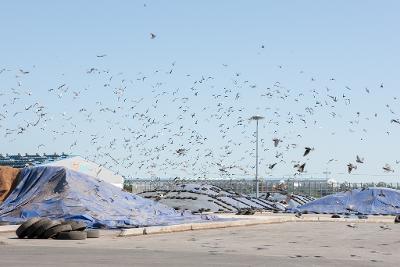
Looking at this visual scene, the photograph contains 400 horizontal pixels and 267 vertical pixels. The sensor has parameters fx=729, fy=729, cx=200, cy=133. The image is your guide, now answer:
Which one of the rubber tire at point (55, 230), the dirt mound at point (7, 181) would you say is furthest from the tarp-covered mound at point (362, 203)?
the rubber tire at point (55, 230)

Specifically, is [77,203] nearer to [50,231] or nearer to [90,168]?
[50,231]

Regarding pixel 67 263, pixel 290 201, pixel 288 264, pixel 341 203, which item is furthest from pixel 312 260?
pixel 290 201

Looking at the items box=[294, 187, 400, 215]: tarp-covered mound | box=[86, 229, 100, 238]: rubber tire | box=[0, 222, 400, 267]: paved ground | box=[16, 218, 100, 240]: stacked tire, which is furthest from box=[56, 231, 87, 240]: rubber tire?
box=[294, 187, 400, 215]: tarp-covered mound

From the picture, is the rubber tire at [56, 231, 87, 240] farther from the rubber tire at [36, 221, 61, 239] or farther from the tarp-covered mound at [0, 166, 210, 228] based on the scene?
the tarp-covered mound at [0, 166, 210, 228]

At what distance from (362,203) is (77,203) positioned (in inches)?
1252

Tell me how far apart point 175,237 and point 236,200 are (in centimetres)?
3523

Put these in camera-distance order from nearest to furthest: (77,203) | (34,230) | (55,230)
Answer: (55,230)
(34,230)
(77,203)

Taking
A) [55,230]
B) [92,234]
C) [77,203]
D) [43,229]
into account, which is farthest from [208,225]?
[43,229]

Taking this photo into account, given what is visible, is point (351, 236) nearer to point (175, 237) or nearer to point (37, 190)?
point (175, 237)

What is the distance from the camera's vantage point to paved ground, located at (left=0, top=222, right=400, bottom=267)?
18.6 m

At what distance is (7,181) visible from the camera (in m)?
39.6

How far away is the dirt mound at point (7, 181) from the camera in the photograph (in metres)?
39.1

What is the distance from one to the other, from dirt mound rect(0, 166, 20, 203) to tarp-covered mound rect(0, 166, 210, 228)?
398 mm

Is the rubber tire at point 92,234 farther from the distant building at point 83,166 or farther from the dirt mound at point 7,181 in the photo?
the distant building at point 83,166
